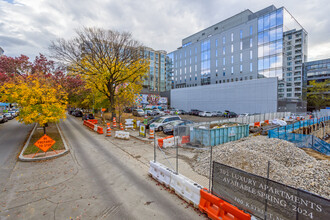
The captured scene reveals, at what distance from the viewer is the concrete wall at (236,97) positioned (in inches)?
1339

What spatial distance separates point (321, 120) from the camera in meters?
25.0

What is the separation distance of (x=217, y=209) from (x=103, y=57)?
2394 cm

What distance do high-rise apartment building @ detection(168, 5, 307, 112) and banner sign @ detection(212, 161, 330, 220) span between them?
3568 cm

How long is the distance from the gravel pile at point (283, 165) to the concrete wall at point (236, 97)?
2749 cm

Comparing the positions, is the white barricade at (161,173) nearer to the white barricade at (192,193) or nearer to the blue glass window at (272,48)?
the white barricade at (192,193)

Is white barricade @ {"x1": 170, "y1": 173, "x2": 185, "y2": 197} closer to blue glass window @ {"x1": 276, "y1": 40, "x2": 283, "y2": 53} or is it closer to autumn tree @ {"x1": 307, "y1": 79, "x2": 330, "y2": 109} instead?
blue glass window @ {"x1": 276, "y1": 40, "x2": 283, "y2": 53}

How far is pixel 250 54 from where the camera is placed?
42344 millimetres

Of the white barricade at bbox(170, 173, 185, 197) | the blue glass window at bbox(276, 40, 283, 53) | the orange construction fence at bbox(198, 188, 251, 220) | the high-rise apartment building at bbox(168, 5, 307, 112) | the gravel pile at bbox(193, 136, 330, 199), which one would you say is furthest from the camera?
the high-rise apartment building at bbox(168, 5, 307, 112)

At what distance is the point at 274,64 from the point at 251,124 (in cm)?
2394

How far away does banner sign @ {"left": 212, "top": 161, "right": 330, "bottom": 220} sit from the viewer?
10.6 ft

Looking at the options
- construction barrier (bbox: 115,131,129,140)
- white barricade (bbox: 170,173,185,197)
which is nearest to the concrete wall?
construction barrier (bbox: 115,131,129,140)

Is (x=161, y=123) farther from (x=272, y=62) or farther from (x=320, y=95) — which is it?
(x=320, y=95)

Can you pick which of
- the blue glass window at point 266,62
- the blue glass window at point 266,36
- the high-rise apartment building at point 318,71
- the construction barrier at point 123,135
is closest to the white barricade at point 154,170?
the construction barrier at point 123,135

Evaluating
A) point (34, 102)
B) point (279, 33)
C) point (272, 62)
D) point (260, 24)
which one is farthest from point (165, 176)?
point (260, 24)
